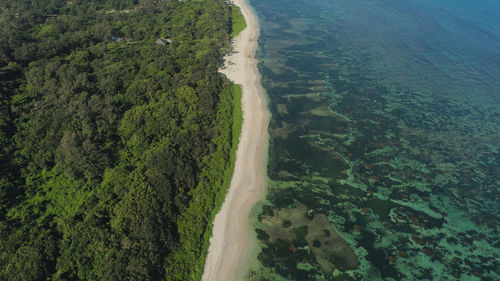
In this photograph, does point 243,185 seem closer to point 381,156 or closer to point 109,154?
point 109,154

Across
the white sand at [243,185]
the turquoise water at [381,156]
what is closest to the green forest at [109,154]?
the white sand at [243,185]

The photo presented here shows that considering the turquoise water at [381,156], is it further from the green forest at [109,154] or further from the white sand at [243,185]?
the green forest at [109,154]

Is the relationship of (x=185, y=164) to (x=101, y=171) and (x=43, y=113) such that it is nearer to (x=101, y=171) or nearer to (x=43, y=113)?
(x=101, y=171)

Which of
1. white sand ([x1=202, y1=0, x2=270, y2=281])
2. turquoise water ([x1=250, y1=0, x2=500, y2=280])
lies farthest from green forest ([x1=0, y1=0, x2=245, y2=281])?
turquoise water ([x1=250, y1=0, x2=500, y2=280])

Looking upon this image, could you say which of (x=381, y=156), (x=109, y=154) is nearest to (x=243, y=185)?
(x=109, y=154)


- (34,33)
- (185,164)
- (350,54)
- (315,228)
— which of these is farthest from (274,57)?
(34,33)

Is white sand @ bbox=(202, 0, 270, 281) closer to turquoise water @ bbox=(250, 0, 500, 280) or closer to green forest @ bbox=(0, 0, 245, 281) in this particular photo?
green forest @ bbox=(0, 0, 245, 281)
